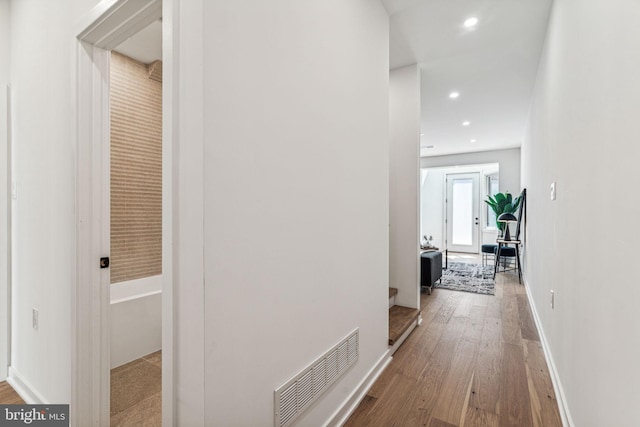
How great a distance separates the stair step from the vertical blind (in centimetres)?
212

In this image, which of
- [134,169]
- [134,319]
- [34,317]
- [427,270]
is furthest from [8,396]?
[427,270]

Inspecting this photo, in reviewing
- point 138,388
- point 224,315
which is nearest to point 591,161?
point 224,315

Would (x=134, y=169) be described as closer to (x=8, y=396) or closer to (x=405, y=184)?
(x=8, y=396)

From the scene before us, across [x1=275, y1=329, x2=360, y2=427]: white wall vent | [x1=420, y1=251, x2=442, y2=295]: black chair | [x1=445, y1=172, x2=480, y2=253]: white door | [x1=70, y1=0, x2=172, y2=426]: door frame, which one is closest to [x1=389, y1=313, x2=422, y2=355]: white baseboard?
[x1=275, y1=329, x2=360, y2=427]: white wall vent

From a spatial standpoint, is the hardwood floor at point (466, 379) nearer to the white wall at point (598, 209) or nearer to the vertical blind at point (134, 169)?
the white wall at point (598, 209)

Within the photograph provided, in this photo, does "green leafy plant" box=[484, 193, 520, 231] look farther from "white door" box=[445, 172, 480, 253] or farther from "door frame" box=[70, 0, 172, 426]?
"door frame" box=[70, 0, 172, 426]

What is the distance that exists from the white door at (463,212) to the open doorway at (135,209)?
780 centimetres

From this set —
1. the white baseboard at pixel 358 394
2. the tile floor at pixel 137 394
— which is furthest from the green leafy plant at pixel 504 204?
the tile floor at pixel 137 394

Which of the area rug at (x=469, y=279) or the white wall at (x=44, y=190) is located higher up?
the white wall at (x=44, y=190)

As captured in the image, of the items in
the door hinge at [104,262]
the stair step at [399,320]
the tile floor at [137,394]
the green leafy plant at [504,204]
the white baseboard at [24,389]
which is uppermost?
the green leafy plant at [504,204]

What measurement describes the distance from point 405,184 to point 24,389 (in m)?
3.43

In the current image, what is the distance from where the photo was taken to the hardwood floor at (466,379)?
171 cm

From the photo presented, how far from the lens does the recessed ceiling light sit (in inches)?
97.1

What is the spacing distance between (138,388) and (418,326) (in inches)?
99.3
